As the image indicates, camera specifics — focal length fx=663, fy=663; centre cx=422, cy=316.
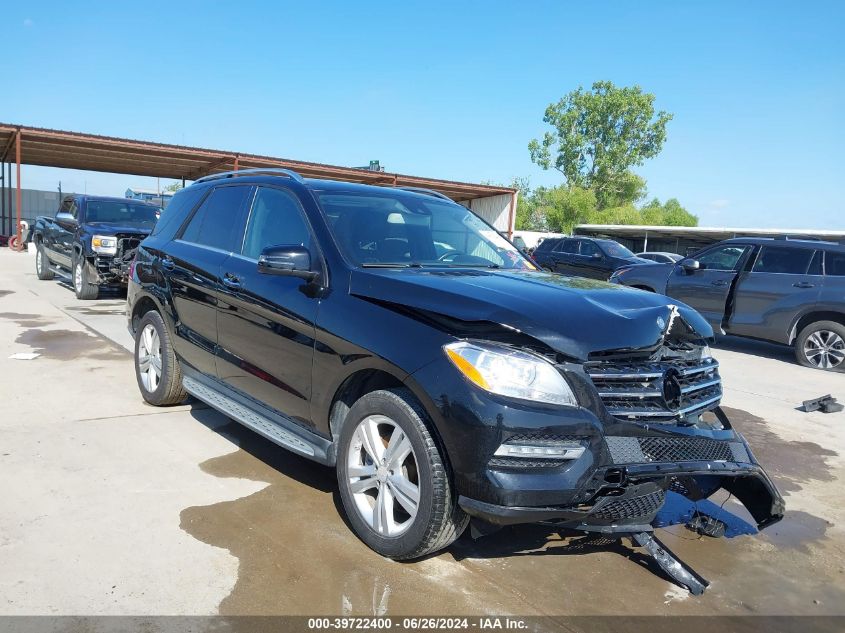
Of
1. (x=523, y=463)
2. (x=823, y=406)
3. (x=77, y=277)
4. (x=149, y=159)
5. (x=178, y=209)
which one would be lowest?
(x=823, y=406)

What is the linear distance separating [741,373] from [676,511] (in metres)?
5.49

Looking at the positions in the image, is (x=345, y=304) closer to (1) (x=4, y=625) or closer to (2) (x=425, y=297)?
(2) (x=425, y=297)

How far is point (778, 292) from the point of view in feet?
30.9

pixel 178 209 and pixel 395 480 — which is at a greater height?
pixel 178 209

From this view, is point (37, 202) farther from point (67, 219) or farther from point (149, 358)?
point (149, 358)

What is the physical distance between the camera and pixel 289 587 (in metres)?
2.91

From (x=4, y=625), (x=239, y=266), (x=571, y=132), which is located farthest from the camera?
(x=571, y=132)

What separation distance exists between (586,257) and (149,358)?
45.2ft

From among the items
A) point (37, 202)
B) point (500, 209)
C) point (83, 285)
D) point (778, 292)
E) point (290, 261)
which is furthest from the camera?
point (37, 202)

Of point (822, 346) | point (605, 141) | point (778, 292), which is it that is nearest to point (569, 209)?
point (605, 141)

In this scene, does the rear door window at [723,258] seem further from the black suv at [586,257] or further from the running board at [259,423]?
the running board at [259,423]

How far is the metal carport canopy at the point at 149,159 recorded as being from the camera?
21.9 m

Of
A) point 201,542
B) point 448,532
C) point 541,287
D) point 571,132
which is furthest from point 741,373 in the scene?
point 571,132

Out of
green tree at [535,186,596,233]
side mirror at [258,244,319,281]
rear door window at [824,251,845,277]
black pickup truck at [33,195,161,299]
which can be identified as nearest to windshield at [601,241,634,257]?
rear door window at [824,251,845,277]
